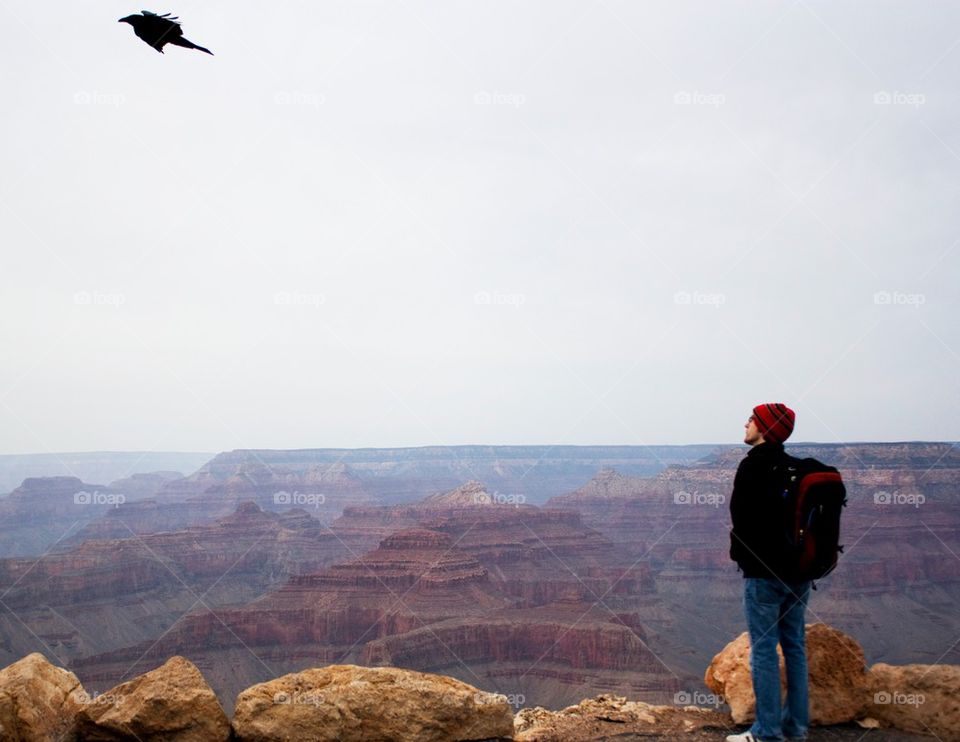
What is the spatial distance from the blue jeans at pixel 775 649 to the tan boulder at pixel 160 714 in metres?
3.99

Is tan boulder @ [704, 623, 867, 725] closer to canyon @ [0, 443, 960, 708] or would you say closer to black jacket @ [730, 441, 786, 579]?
black jacket @ [730, 441, 786, 579]

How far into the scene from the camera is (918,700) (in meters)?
6.45

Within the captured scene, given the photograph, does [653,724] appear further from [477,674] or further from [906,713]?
[477,674]

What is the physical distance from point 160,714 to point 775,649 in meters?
4.48

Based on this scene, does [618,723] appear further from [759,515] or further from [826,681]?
[759,515]

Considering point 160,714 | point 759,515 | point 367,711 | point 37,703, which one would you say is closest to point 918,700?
point 759,515

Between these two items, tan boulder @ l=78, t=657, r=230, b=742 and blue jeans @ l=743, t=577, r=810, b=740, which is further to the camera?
tan boulder @ l=78, t=657, r=230, b=742

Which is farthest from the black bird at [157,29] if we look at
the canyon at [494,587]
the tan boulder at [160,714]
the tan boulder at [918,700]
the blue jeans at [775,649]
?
the canyon at [494,587]

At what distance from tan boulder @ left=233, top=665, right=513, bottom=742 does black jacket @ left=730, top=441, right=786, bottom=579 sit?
2.40 meters

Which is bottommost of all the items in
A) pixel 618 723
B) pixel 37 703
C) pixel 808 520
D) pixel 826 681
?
pixel 618 723

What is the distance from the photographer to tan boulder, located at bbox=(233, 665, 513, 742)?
576cm

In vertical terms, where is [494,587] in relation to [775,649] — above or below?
below

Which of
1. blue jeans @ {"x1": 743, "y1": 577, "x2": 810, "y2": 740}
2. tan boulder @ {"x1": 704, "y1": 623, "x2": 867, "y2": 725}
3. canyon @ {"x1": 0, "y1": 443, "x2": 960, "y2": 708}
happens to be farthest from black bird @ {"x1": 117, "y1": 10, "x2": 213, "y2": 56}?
canyon @ {"x1": 0, "y1": 443, "x2": 960, "y2": 708}

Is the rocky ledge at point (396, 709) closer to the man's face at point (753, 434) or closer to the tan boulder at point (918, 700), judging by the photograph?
the tan boulder at point (918, 700)
